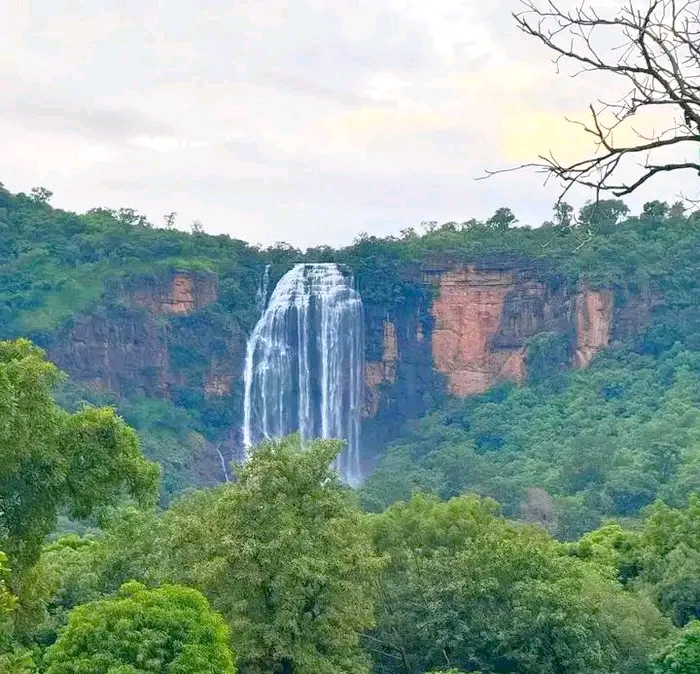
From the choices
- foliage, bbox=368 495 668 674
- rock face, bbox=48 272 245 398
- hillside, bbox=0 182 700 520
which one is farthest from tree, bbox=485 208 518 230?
foliage, bbox=368 495 668 674

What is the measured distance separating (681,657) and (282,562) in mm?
5270

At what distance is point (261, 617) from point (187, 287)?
41.5 m

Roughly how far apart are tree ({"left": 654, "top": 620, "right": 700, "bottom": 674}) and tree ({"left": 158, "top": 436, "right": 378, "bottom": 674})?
3.89 metres

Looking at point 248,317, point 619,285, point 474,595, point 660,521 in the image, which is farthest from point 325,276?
point 474,595

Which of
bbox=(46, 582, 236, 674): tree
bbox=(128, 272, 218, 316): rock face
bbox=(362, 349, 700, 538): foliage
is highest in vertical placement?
bbox=(128, 272, 218, 316): rock face

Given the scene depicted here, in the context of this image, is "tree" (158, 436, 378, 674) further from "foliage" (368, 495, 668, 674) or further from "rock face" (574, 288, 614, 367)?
"rock face" (574, 288, 614, 367)

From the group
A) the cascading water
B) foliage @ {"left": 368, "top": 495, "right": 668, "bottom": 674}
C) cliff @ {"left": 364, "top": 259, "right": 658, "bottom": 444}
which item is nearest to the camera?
foliage @ {"left": 368, "top": 495, "right": 668, "bottom": 674}

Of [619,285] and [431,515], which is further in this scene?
[619,285]

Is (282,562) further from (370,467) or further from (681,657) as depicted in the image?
(370,467)

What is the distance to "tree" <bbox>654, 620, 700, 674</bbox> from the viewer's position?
14.9 meters

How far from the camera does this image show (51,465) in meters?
11.3

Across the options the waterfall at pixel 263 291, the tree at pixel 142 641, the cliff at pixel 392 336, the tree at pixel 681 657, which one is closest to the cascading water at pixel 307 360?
the waterfall at pixel 263 291

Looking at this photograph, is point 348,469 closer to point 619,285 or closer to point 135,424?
point 135,424

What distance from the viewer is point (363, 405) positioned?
56812 millimetres
